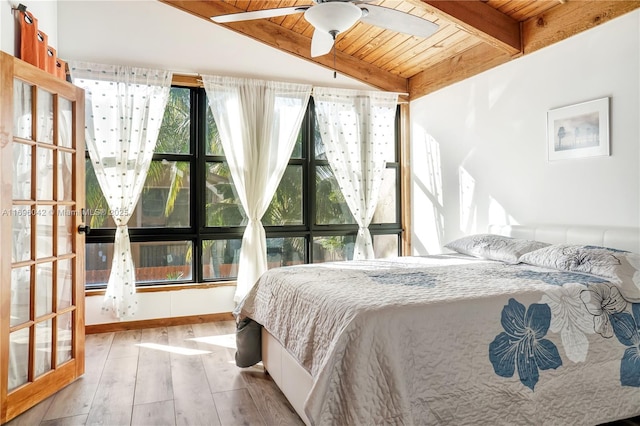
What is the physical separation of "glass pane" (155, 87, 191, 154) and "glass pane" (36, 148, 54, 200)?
1.43 meters

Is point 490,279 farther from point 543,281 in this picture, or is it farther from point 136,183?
point 136,183

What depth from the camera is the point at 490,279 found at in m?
2.31

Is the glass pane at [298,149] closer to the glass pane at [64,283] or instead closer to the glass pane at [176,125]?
the glass pane at [176,125]

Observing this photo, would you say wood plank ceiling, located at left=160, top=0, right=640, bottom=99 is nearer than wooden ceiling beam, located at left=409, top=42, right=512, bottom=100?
Answer: Yes

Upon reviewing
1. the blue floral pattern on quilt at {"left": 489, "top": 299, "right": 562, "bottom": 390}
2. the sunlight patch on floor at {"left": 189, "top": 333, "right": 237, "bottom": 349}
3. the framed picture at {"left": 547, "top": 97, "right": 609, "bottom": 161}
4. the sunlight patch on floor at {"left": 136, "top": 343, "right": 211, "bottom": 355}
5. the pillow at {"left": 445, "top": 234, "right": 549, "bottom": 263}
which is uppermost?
the framed picture at {"left": 547, "top": 97, "right": 609, "bottom": 161}

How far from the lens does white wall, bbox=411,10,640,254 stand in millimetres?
2734

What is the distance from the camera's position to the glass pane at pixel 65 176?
8.76 feet

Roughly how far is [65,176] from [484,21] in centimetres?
318

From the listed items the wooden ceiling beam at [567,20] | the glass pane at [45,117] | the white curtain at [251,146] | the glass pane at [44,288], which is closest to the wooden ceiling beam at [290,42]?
the white curtain at [251,146]

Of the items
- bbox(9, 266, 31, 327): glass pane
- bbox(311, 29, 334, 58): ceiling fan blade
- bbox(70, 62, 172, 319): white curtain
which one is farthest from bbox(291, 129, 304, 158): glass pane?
bbox(9, 266, 31, 327): glass pane

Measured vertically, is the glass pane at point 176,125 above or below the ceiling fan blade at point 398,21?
below

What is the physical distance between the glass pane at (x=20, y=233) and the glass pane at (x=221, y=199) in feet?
6.05

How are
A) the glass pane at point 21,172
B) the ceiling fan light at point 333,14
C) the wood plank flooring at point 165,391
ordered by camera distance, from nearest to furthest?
1. the ceiling fan light at point 333,14
2. the wood plank flooring at point 165,391
3. the glass pane at point 21,172

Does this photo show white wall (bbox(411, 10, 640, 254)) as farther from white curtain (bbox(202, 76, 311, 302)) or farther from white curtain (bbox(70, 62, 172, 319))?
white curtain (bbox(70, 62, 172, 319))
